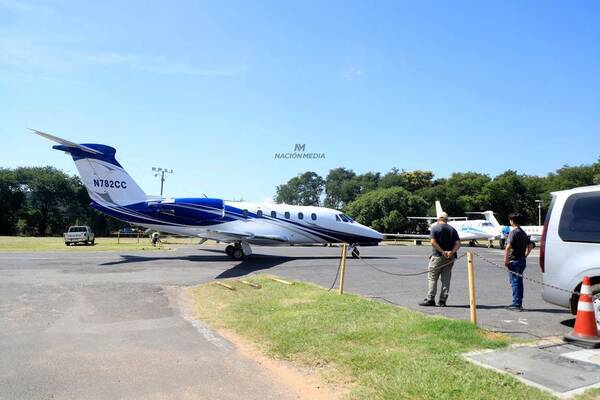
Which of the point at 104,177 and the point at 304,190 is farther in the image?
the point at 304,190

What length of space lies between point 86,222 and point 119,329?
2903 inches

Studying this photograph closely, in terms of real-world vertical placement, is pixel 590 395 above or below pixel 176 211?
below

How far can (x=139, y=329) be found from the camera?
24.5 ft

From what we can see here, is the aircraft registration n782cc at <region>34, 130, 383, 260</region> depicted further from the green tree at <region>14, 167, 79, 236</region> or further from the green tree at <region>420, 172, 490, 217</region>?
the green tree at <region>14, 167, 79, 236</region>

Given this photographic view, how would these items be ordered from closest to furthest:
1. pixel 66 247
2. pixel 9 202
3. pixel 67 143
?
pixel 67 143 → pixel 66 247 → pixel 9 202

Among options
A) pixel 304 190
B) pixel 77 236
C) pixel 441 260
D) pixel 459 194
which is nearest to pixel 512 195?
pixel 459 194

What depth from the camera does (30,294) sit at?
10.8 metres

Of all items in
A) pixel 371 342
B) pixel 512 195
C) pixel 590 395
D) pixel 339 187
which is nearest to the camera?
pixel 590 395

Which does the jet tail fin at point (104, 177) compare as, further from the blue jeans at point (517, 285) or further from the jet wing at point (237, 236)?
the blue jeans at point (517, 285)

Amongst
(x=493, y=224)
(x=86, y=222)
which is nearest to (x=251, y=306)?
(x=493, y=224)

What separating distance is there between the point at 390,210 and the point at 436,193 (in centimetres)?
2123

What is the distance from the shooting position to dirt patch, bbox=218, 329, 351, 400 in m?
4.50

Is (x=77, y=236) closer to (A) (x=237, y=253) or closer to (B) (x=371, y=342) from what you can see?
(A) (x=237, y=253)

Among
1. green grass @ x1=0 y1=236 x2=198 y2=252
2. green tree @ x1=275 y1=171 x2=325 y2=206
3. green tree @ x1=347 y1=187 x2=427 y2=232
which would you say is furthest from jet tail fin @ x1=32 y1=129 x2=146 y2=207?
green tree @ x1=275 y1=171 x2=325 y2=206
